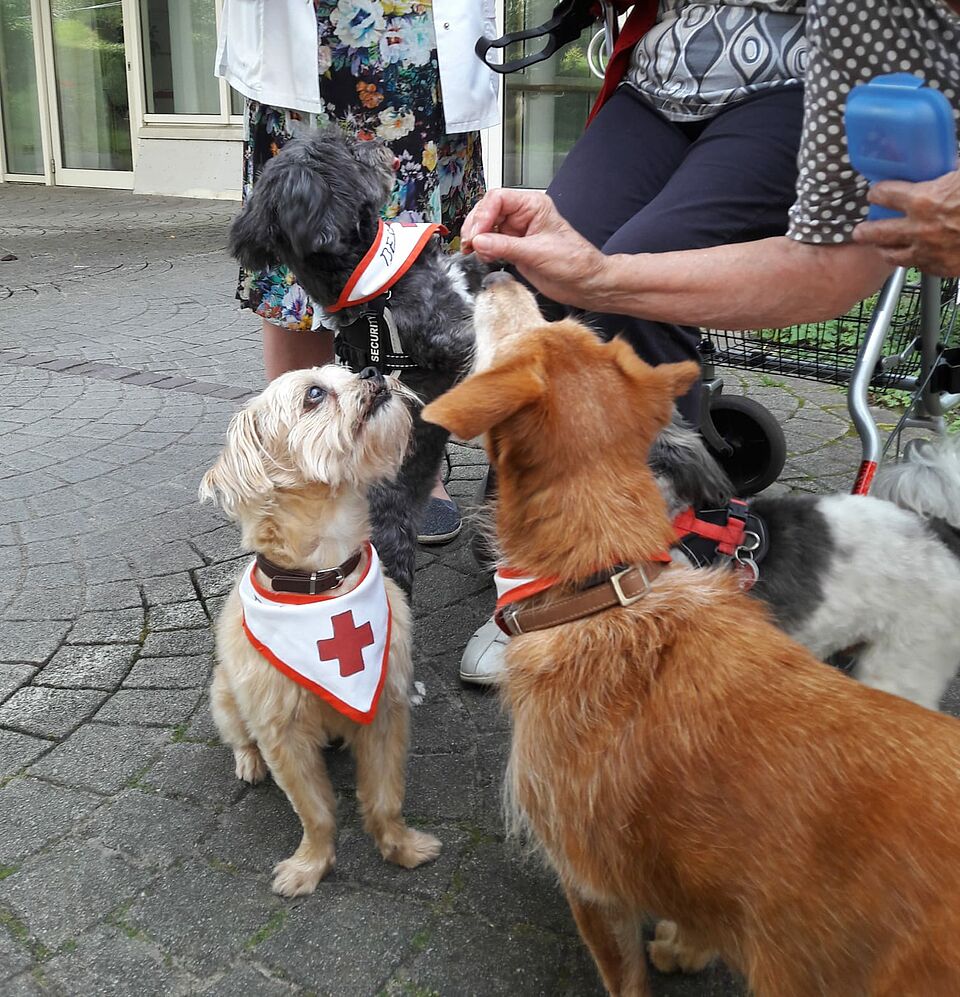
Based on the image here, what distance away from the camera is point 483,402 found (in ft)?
5.53

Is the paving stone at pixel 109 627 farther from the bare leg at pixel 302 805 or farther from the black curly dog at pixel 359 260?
the bare leg at pixel 302 805

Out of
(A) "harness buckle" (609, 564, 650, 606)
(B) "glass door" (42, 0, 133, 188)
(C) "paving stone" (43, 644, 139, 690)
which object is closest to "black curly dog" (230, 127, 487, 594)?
(C) "paving stone" (43, 644, 139, 690)

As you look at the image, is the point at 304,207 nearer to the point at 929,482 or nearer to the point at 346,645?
the point at 346,645

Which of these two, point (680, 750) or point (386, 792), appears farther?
point (386, 792)

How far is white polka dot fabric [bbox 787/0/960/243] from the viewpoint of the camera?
2.07 m

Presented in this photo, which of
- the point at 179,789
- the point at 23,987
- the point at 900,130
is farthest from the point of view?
the point at 179,789

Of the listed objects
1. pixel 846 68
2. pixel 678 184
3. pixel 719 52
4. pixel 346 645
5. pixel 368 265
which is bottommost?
pixel 346 645

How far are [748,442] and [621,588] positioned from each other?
2.66 metres

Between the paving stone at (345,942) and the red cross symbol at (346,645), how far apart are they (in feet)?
1.89

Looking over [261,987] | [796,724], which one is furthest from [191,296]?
[796,724]

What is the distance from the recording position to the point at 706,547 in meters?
2.50

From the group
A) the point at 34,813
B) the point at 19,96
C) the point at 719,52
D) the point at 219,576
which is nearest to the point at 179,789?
the point at 34,813

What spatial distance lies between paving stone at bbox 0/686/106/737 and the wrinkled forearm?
6.77ft

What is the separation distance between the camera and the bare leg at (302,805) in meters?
2.37
